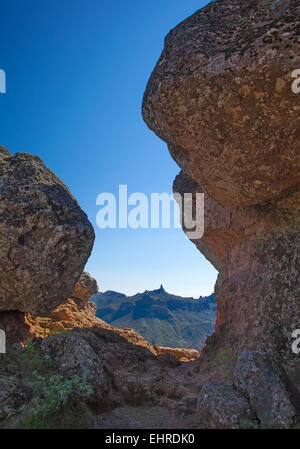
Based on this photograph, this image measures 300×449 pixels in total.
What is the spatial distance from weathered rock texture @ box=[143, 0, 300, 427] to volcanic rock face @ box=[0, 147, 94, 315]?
166 inches

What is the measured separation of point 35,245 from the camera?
927cm

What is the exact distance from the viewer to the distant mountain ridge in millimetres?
88375

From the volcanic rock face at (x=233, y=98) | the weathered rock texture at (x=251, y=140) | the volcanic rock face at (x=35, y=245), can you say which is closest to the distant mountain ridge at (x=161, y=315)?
the weathered rock texture at (x=251, y=140)

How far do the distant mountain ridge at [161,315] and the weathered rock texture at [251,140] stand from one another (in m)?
70.5

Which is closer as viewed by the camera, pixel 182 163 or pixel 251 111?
pixel 251 111

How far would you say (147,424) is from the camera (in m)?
6.40

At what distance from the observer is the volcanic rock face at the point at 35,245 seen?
9133mm

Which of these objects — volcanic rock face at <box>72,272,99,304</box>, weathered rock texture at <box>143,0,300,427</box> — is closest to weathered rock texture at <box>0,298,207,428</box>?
weathered rock texture at <box>143,0,300,427</box>

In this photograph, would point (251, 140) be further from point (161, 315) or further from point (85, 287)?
point (161, 315)

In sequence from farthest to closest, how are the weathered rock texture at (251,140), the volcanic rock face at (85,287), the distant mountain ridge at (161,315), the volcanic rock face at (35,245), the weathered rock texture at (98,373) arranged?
the distant mountain ridge at (161,315), the volcanic rock face at (85,287), the volcanic rock face at (35,245), the weathered rock texture at (251,140), the weathered rock texture at (98,373)

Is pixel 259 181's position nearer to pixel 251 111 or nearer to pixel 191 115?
pixel 251 111

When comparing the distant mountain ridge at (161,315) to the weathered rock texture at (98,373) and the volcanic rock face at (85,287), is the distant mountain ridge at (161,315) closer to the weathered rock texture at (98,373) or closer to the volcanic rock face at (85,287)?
the volcanic rock face at (85,287)
